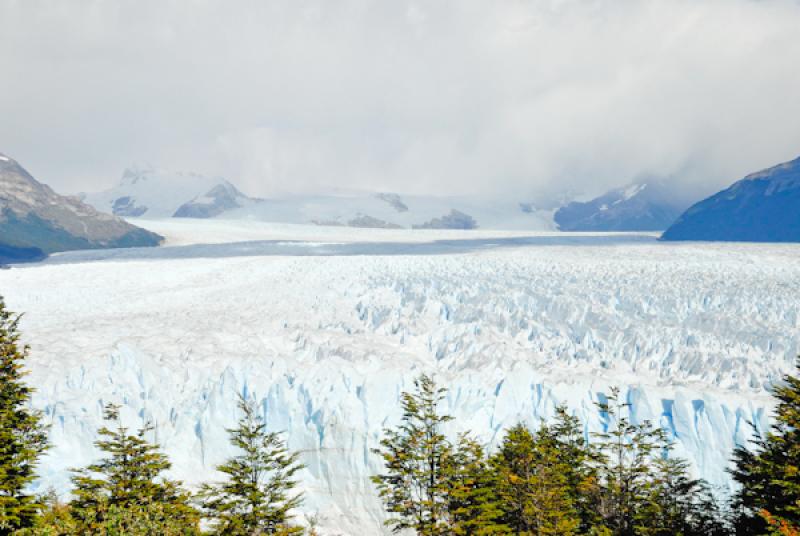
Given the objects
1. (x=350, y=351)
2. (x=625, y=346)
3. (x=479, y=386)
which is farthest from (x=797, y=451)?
(x=350, y=351)

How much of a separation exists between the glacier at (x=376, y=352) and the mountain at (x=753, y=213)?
249ft

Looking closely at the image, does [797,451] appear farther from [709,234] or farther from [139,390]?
[709,234]

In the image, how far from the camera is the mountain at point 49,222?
85.1 m

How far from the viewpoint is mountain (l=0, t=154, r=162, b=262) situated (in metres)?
85.1

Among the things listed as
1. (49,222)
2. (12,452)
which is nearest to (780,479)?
(12,452)

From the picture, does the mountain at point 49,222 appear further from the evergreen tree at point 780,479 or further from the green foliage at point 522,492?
the evergreen tree at point 780,479

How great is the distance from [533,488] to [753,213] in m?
108

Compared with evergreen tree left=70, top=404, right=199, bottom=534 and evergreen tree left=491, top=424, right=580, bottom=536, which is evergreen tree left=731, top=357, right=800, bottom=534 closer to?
evergreen tree left=491, top=424, right=580, bottom=536

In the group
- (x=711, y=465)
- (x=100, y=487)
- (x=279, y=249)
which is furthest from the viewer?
(x=279, y=249)

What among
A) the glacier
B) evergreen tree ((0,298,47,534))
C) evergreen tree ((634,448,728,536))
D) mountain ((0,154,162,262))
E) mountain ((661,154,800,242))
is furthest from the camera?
mountain ((661,154,800,242))

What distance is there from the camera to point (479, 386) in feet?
71.5

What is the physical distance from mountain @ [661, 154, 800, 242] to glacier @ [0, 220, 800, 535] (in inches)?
2991

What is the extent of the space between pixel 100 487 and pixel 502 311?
18.7 metres

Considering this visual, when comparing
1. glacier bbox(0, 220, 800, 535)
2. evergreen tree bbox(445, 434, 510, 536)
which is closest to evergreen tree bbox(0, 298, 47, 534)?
glacier bbox(0, 220, 800, 535)
